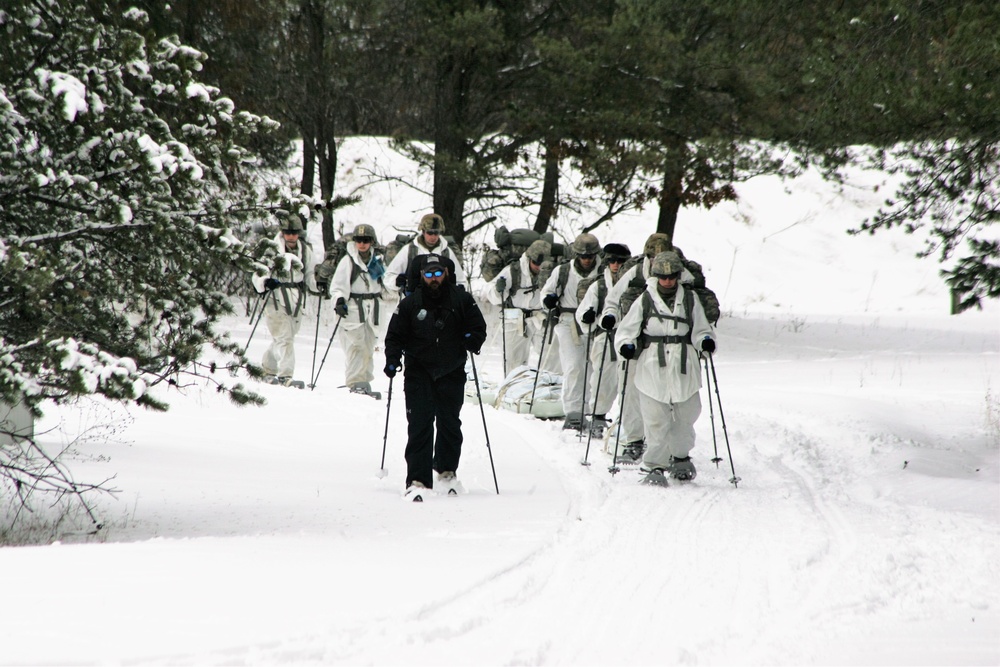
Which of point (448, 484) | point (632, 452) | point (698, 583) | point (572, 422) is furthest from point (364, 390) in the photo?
point (698, 583)

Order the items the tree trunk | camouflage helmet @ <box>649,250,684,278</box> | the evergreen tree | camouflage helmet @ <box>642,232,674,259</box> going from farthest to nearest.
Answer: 1. the tree trunk
2. camouflage helmet @ <box>642,232,674,259</box>
3. camouflage helmet @ <box>649,250,684,278</box>
4. the evergreen tree

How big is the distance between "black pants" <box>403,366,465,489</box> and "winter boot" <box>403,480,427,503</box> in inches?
1.2

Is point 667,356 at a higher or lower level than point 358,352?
higher

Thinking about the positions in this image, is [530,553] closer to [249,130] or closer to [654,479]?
[654,479]

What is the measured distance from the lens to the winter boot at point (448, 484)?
891cm

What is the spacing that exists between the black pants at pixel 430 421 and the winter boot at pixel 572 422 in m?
3.54

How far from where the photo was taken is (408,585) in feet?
19.4

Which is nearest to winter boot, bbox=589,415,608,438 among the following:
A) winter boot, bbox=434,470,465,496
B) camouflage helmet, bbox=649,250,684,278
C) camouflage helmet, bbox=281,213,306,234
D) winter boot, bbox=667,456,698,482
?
winter boot, bbox=667,456,698,482

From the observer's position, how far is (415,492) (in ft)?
28.1

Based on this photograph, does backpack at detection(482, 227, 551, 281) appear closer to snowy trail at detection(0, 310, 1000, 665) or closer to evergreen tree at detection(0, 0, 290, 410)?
snowy trail at detection(0, 310, 1000, 665)

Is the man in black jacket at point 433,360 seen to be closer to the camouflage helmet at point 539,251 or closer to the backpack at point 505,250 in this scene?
the camouflage helmet at point 539,251

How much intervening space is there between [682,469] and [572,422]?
9.34 feet

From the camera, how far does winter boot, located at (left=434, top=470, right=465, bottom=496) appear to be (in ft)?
29.2

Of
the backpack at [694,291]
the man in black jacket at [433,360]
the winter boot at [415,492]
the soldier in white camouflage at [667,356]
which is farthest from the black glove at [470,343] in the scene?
the backpack at [694,291]
